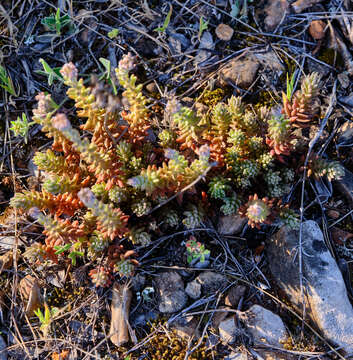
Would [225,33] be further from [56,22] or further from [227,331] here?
[227,331]

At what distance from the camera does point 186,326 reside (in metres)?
3.33

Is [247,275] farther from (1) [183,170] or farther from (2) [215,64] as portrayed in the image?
(2) [215,64]

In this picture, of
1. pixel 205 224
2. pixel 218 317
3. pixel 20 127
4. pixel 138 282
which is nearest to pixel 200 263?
pixel 205 224

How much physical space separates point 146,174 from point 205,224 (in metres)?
0.92

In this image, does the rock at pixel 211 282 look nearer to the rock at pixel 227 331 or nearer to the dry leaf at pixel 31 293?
the rock at pixel 227 331

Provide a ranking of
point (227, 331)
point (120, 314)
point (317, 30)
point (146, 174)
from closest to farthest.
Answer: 1. point (146, 174)
2. point (227, 331)
3. point (120, 314)
4. point (317, 30)

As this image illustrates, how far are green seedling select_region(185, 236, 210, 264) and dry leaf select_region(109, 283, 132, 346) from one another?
0.67 m

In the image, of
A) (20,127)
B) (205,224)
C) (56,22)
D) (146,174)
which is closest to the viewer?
(146,174)

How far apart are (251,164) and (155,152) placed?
93 centimetres

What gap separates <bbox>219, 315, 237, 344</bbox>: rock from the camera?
10.6ft

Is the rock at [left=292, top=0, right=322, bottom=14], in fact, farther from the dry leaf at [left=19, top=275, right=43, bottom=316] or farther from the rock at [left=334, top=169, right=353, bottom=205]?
the dry leaf at [left=19, top=275, right=43, bottom=316]

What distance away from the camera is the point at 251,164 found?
3.28 meters

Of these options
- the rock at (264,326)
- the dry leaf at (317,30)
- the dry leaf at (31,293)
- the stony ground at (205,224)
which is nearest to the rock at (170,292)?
the stony ground at (205,224)

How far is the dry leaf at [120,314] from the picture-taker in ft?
10.8
